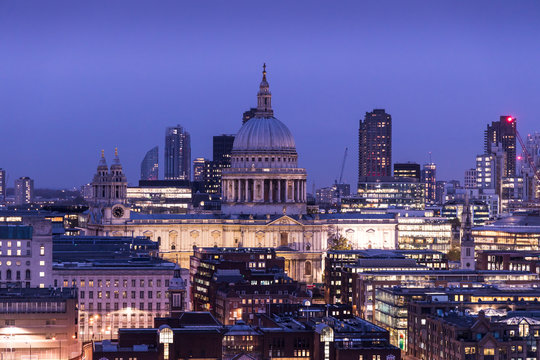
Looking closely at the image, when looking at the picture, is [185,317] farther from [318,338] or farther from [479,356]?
[479,356]

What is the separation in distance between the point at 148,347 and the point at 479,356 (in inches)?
1257

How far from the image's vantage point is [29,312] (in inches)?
7505

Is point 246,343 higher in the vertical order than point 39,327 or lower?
lower

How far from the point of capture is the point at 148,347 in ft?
618

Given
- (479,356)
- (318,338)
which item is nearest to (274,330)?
(318,338)

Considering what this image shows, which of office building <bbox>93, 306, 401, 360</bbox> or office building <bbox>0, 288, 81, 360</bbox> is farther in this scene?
office building <bbox>0, 288, 81, 360</bbox>

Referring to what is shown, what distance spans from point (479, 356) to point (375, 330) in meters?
11.7

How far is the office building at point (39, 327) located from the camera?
618 feet

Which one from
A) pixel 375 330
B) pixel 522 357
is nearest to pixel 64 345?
pixel 375 330

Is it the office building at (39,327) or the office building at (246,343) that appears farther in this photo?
the office building at (39,327)

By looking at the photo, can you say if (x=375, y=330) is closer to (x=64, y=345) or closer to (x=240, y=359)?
(x=240, y=359)

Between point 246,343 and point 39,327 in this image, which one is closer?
point 39,327

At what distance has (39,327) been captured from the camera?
190375 mm

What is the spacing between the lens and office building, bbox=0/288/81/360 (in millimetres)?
188500
